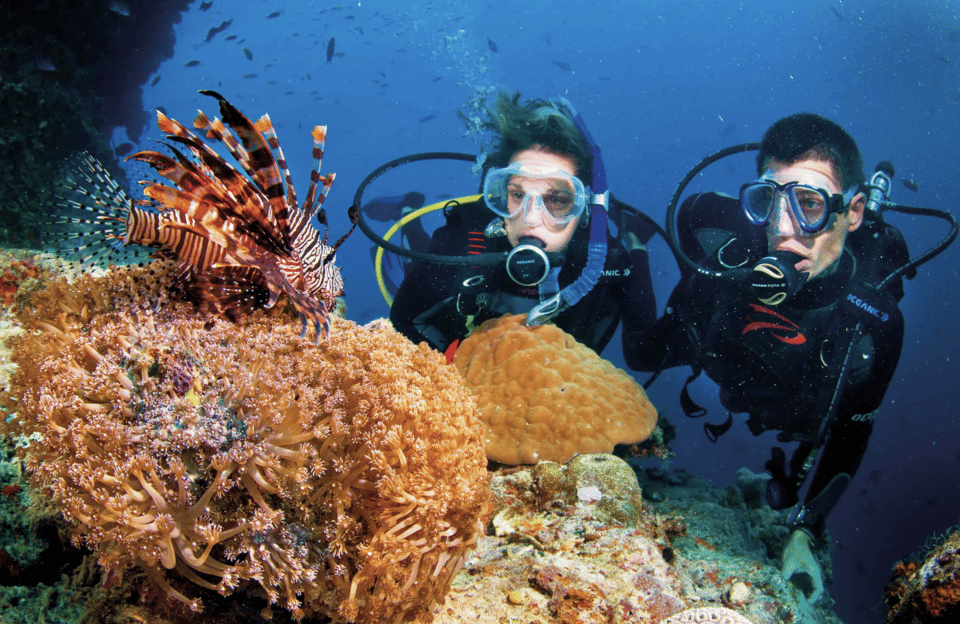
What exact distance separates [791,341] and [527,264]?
11.7 feet

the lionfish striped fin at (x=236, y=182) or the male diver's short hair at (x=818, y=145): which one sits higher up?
the male diver's short hair at (x=818, y=145)

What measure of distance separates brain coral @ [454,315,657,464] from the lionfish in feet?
7.41

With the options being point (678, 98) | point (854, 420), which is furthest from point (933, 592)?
point (678, 98)

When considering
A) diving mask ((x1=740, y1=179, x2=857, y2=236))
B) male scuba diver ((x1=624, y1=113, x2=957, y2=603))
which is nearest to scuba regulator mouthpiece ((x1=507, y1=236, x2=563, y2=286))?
male scuba diver ((x1=624, y1=113, x2=957, y2=603))

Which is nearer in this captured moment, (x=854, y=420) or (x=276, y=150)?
(x=276, y=150)

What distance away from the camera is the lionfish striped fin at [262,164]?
1.68 metres

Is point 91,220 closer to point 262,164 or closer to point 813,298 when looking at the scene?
point 262,164

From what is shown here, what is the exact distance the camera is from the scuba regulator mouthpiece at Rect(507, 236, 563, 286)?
198 inches

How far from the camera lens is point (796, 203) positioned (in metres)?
5.00

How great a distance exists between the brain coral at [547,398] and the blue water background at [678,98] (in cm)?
2677

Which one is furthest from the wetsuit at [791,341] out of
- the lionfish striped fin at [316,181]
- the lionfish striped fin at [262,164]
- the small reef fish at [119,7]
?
the small reef fish at [119,7]

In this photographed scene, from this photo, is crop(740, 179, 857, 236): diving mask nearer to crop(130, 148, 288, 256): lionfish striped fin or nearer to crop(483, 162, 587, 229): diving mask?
crop(483, 162, 587, 229): diving mask

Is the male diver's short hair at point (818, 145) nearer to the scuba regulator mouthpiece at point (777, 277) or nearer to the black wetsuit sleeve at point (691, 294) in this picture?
the black wetsuit sleeve at point (691, 294)


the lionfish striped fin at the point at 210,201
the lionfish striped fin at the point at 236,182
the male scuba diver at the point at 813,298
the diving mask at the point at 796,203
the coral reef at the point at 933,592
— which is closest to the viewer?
the lionfish striped fin at the point at 210,201
